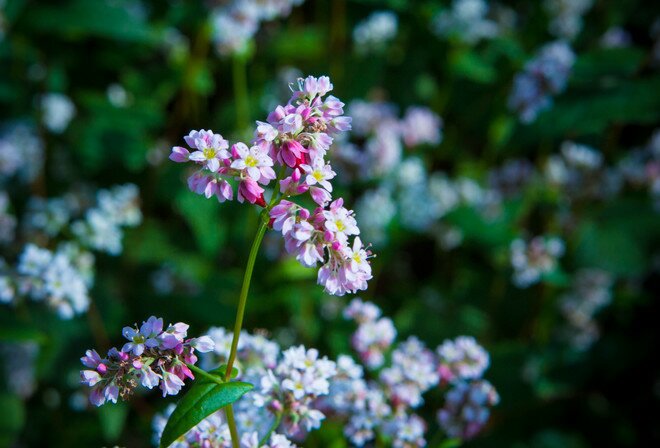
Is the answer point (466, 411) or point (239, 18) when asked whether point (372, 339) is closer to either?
point (466, 411)

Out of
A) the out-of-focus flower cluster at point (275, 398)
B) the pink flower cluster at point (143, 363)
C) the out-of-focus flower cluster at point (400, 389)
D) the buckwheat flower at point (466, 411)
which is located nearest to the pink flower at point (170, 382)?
the pink flower cluster at point (143, 363)

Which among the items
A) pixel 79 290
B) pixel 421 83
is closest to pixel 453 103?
pixel 421 83

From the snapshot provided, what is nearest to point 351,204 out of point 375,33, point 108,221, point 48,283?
point 375,33

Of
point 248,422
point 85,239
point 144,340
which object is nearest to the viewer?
point 144,340

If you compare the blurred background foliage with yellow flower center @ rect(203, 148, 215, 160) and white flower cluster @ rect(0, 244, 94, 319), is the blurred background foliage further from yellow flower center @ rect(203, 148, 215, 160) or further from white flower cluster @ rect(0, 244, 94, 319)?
yellow flower center @ rect(203, 148, 215, 160)

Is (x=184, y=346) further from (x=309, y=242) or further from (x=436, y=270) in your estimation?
(x=436, y=270)

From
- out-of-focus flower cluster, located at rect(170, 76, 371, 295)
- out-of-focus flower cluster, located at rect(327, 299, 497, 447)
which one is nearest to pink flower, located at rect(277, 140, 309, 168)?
out-of-focus flower cluster, located at rect(170, 76, 371, 295)
